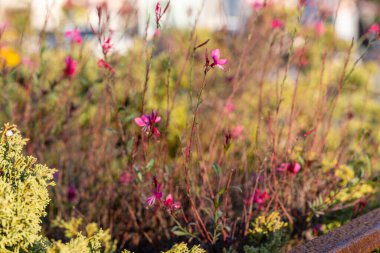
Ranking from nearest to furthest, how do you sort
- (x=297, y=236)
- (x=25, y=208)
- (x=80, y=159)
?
1. (x=25, y=208)
2. (x=297, y=236)
3. (x=80, y=159)

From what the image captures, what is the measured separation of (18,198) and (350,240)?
3.68 feet

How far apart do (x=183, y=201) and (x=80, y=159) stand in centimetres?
85

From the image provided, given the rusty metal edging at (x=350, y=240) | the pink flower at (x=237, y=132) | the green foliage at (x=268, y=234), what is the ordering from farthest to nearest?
the pink flower at (x=237, y=132) < the green foliage at (x=268, y=234) < the rusty metal edging at (x=350, y=240)

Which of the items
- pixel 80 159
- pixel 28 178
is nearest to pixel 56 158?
pixel 80 159

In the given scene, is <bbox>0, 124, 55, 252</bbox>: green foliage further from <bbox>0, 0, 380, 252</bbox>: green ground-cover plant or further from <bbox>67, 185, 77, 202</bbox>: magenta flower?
<bbox>67, 185, 77, 202</bbox>: magenta flower

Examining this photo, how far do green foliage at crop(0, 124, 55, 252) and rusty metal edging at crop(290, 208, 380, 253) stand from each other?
2.83 feet

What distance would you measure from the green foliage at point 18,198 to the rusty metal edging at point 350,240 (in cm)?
86

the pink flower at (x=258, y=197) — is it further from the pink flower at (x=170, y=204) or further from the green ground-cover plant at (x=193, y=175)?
the pink flower at (x=170, y=204)

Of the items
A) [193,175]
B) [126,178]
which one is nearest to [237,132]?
[193,175]

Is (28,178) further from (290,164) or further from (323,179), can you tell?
(323,179)

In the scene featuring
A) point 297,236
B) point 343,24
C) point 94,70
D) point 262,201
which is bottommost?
point 297,236

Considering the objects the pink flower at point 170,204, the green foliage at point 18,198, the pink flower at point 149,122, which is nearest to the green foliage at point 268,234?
the pink flower at point 170,204

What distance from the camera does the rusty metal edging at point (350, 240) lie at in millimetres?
2035

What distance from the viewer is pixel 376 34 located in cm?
253
